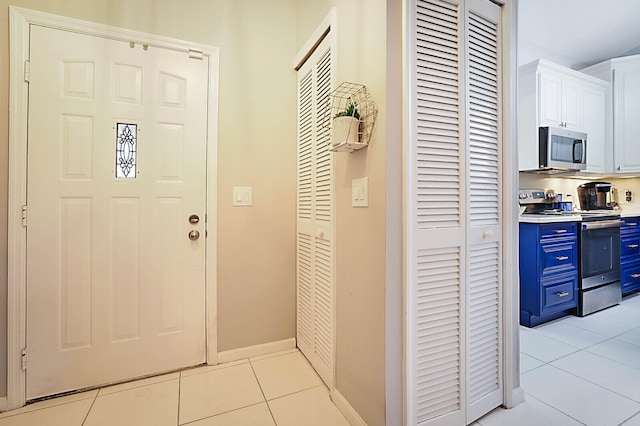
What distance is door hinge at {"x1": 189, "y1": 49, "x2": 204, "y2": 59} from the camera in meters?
1.92

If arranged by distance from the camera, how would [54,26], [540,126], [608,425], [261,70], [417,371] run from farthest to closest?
[540,126]
[261,70]
[54,26]
[608,425]
[417,371]

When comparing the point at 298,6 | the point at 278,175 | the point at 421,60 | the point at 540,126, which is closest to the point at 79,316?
the point at 278,175

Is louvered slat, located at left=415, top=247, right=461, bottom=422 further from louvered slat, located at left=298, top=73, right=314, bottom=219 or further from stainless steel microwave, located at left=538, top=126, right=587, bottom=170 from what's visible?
stainless steel microwave, located at left=538, top=126, right=587, bottom=170

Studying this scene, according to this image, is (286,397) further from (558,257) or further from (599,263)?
(599,263)

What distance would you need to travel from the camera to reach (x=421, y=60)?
127 centimetres

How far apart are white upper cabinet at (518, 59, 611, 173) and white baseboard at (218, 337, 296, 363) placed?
305cm

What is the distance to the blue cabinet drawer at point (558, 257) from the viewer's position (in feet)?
8.37

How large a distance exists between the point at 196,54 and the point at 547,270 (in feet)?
10.9

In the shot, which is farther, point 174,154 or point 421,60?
point 174,154

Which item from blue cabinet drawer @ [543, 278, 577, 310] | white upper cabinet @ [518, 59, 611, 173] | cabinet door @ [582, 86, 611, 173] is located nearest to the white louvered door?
blue cabinet drawer @ [543, 278, 577, 310]

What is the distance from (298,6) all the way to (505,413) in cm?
293

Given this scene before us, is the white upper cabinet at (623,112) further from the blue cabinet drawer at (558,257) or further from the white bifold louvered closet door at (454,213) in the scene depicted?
the white bifold louvered closet door at (454,213)

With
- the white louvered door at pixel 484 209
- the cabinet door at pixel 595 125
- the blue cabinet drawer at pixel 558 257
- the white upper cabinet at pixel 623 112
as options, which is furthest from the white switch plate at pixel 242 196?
the white upper cabinet at pixel 623 112

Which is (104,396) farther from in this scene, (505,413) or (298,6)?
(298,6)
